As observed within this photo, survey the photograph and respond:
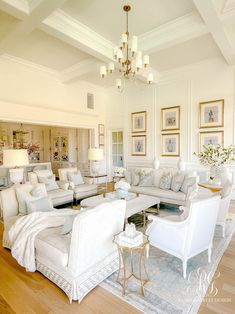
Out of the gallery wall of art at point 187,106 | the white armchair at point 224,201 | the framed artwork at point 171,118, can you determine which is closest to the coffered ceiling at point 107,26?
the gallery wall of art at point 187,106

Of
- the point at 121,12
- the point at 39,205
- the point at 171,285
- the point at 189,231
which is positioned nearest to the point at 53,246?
the point at 39,205

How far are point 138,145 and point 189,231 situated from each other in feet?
16.3

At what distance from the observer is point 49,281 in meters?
2.10

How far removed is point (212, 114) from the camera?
17.4ft

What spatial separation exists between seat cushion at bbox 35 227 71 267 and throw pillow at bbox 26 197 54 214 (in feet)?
1.85

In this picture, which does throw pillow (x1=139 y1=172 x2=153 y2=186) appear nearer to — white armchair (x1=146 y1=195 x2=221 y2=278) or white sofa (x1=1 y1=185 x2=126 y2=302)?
white armchair (x1=146 y1=195 x2=221 y2=278)

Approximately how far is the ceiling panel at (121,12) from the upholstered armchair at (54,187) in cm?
333

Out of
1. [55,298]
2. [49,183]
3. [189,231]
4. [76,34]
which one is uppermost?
[76,34]

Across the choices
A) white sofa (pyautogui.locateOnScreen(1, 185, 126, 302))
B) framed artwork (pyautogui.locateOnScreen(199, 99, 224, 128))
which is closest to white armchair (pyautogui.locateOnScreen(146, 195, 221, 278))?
white sofa (pyautogui.locateOnScreen(1, 185, 126, 302))

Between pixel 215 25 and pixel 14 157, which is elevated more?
pixel 215 25

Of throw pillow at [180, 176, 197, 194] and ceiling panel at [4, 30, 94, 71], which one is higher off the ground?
ceiling panel at [4, 30, 94, 71]

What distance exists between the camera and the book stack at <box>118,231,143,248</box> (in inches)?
72.1

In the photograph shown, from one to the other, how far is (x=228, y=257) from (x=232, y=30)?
3.90m

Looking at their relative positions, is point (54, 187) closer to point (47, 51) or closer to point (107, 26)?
point (47, 51)
